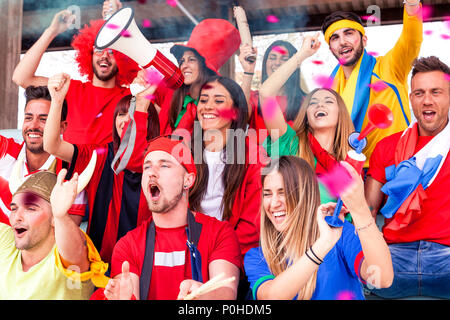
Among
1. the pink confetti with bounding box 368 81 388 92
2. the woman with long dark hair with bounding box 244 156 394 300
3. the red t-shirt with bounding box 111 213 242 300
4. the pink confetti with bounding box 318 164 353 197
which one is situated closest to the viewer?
the woman with long dark hair with bounding box 244 156 394 300

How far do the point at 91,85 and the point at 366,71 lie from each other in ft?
3.99

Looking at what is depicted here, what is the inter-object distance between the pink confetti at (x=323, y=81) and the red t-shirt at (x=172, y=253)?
0.74 m

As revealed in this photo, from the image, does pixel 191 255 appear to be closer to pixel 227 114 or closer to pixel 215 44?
pixel 227 114

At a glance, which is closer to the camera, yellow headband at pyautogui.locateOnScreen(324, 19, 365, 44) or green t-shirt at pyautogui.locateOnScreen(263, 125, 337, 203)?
green t-shirt at pyautogui.locateOnScreen(263, 125, 337, 203)

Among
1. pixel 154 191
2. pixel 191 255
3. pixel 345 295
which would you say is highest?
pixel 154 191

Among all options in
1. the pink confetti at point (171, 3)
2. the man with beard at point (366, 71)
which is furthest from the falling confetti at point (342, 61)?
→ the pink confetti at point (171, 3)

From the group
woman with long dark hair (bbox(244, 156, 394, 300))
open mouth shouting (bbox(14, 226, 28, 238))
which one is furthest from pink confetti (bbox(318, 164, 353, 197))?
open mouth shouting (bbox(14, 226, 28, 238))

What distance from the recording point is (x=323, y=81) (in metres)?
2.07

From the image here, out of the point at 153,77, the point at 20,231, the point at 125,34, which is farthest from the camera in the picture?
the point at 153,77

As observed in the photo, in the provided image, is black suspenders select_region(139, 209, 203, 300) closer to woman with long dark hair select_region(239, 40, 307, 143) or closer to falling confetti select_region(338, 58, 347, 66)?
woman with long dark hair select_region(239, 40, 307, 143)

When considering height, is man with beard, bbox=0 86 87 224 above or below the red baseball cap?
below

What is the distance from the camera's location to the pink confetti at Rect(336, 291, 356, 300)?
153cm

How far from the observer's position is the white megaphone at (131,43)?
1.90m

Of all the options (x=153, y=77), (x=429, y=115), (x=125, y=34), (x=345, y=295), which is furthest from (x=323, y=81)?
(x=345, y=295)
